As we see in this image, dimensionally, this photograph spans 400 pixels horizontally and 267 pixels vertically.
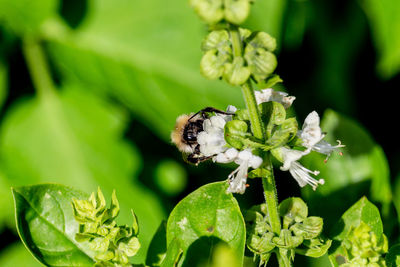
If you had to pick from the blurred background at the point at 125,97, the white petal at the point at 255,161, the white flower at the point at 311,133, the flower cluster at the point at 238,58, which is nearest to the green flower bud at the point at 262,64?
the flower cluster at the point at 238,58

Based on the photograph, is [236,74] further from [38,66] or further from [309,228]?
[38,66]

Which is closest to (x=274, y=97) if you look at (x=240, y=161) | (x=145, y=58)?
(x=240, y=161)

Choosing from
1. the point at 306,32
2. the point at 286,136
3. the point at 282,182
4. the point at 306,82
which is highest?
the point at 286,136

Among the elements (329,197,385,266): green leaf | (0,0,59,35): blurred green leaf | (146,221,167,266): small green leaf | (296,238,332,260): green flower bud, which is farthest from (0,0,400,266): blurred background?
(296,238,332,260): green flower bud

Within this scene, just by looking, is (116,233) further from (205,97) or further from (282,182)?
(282,182)

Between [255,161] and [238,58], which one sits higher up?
[238,58]

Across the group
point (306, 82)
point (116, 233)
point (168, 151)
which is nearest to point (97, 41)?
point (168, 151)
